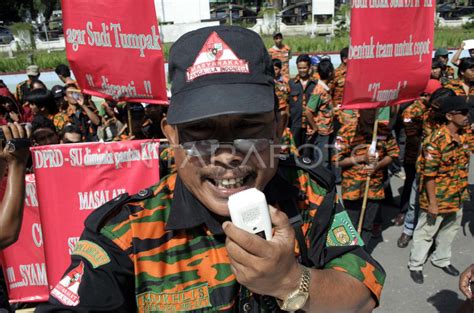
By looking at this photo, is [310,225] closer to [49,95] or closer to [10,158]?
[10,158]

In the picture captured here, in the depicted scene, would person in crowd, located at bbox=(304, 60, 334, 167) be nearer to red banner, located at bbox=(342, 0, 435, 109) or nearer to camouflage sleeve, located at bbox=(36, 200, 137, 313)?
red banner, located at bbox=(342, 0, 435, 109)

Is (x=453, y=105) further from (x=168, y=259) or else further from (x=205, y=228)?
(x=168, y=259)

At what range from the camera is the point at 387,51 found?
3.29 m

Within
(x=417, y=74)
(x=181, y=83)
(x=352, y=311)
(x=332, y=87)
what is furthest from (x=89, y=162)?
(x=332, y=87)

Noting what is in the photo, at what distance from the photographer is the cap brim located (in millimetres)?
1225

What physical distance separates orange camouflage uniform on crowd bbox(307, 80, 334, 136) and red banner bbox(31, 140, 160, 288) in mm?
3851

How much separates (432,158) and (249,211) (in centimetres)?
316

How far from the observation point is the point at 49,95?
203 inches

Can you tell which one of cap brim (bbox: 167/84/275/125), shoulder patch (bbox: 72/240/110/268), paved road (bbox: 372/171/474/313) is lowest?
paved road (bbox: 372/171/474/313)

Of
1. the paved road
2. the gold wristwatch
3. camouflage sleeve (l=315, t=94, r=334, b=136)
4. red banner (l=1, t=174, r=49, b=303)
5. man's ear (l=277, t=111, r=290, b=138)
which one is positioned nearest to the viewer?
the gold wristwatch

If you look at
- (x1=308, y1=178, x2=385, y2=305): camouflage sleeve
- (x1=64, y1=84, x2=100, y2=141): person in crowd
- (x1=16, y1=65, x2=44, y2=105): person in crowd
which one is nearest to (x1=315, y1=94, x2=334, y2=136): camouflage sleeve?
(x1=64, y1=84, x2=100, y2=141): person in crowd

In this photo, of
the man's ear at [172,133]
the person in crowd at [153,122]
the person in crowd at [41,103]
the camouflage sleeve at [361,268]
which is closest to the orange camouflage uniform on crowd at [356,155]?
the person in crowd at [153,122]

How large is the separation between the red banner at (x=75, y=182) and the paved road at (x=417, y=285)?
2399 millimetres

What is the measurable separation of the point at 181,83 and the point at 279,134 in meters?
0.40
